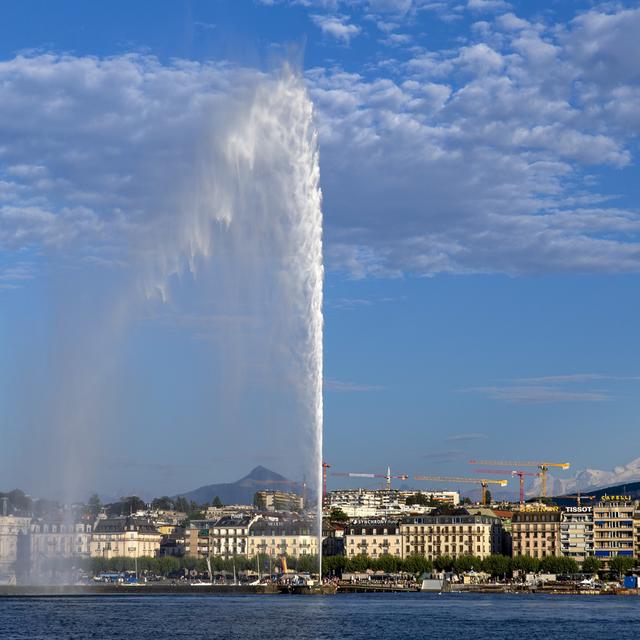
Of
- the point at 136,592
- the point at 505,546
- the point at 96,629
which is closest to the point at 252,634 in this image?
the point at 96,629

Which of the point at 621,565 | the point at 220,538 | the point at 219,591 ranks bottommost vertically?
the point at 219,591

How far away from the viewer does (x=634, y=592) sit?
12400 cm

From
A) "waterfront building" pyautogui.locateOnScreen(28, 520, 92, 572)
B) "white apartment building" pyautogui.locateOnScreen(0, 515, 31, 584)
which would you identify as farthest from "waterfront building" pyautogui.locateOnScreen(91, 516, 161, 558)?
"waterfront building" pyautogui.locateOnScreen(28, 520, 92, 572)

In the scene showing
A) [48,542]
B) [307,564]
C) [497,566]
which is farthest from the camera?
[48,542]

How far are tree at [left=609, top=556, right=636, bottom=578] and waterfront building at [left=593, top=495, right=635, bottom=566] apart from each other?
6385 mm

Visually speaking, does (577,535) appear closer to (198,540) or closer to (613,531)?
(613,531)

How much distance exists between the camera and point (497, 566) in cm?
14062

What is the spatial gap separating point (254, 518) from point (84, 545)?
23.1 meters

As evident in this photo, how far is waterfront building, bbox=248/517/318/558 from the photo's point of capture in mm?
158750

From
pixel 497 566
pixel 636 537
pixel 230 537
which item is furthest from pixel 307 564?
pixel 636 537

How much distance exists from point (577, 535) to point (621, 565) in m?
12.2

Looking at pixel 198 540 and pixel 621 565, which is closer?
pixel 621 565

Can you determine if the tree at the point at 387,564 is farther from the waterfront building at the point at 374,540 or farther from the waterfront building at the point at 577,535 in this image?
the waterfront building at the point at 577,535

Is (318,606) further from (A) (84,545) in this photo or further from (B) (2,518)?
(A) (84,545)
